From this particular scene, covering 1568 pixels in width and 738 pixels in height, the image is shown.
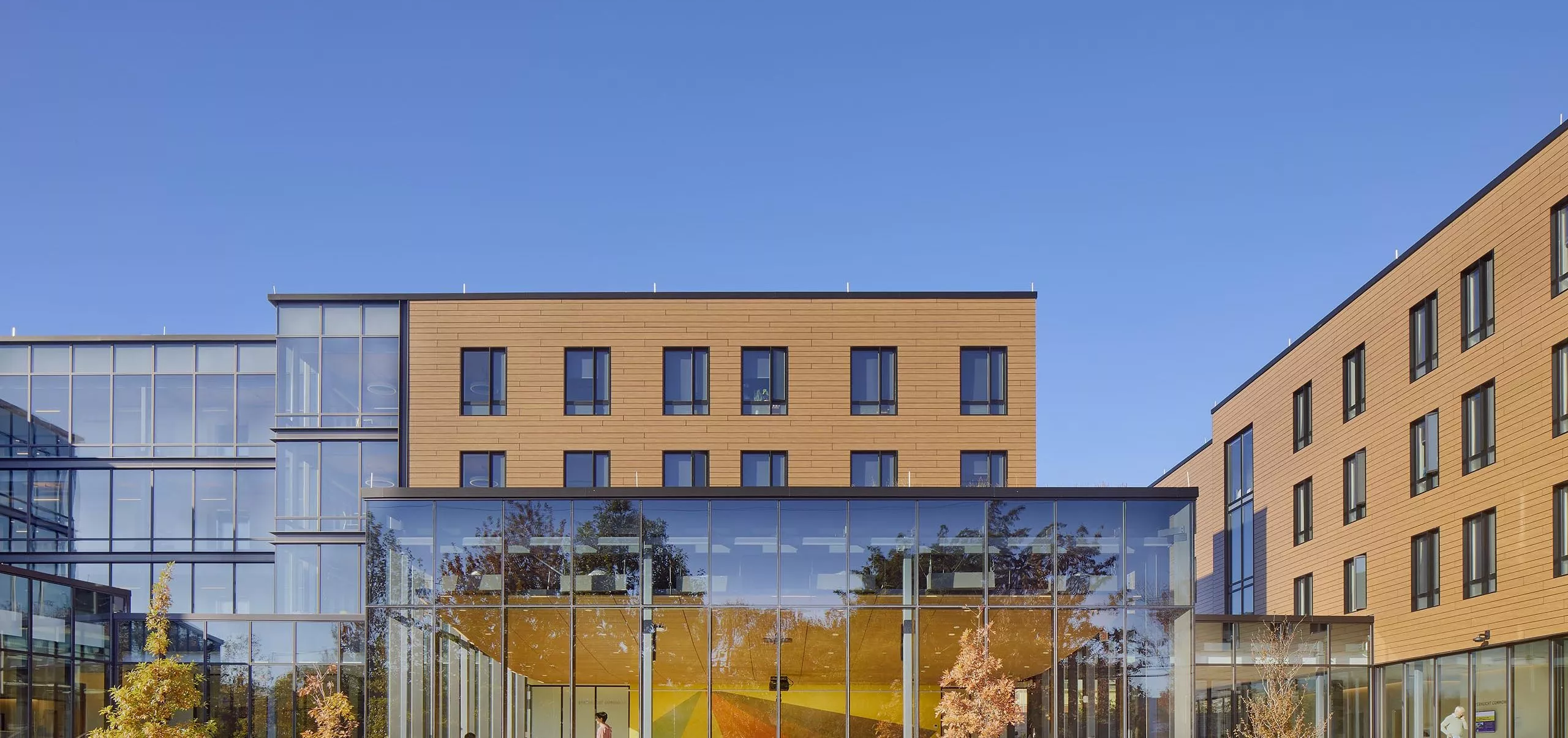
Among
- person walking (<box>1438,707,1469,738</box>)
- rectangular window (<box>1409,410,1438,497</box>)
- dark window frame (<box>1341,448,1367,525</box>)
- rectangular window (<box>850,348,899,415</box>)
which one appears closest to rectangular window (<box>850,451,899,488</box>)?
rectangular window (<box>850,348,899,415</box>)

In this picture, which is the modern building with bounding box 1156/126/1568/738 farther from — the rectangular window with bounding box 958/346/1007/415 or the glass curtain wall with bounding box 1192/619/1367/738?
the rectangular window with bounding box 958/346/1007/415

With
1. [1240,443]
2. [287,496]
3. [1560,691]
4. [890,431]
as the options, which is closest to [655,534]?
[890,431]

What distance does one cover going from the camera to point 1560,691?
29094mm

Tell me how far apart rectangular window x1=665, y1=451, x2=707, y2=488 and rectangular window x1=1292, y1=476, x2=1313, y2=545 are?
54.9 feet

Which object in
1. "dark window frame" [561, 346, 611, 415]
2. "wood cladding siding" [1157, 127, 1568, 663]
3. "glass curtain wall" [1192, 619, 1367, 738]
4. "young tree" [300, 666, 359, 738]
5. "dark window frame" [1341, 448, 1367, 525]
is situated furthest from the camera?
"dark window frame" [561, 346, 611, 415]

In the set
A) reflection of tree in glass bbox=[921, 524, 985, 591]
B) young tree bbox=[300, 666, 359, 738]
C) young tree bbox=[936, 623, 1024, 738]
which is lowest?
young tree bbox=[300, 666, 359, 738]

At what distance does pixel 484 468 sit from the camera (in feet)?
136

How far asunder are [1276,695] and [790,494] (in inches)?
499

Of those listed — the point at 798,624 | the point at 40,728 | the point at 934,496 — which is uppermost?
the point at 934,496

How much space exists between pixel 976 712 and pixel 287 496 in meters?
21.4

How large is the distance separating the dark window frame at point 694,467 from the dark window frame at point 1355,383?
16.6m

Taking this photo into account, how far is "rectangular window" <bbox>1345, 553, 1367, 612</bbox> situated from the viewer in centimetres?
3903

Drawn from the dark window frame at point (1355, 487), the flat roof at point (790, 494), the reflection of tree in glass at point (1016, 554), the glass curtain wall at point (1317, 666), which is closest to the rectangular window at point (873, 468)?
the flat roof at point (790, 494)

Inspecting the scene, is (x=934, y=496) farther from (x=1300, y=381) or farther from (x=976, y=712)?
(x=1300, y=381)
